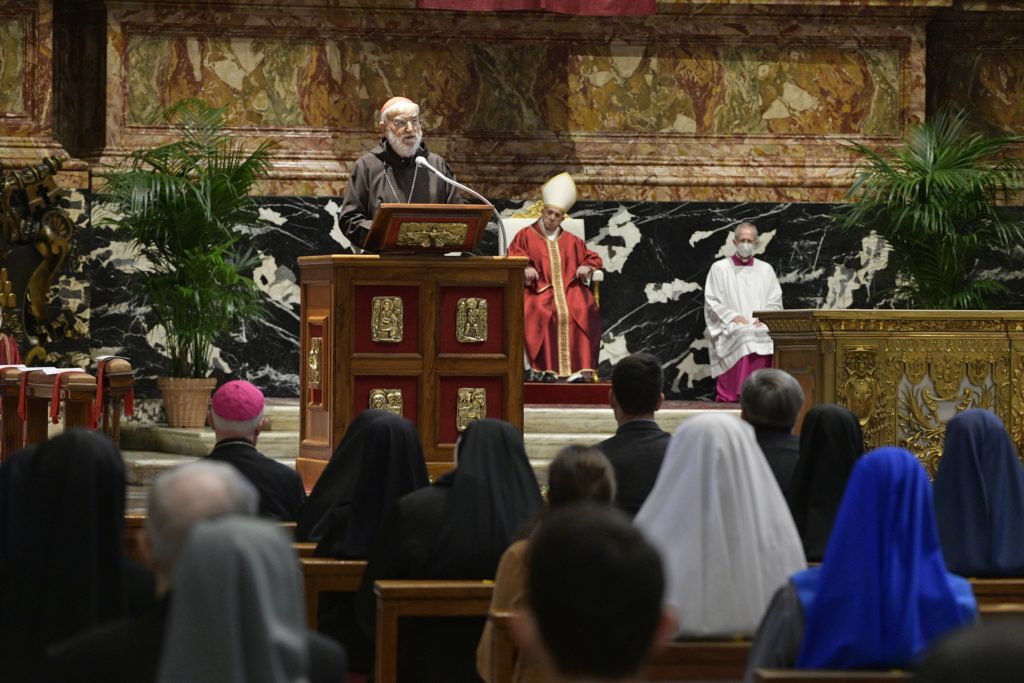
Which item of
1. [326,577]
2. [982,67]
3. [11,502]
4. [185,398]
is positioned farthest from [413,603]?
[982,67]

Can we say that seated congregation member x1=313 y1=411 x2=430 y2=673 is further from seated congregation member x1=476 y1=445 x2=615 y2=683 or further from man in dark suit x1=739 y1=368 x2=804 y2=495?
man in dark suit x1=739 y1=368 x2=804 y2=495

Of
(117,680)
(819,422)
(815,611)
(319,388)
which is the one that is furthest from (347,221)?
(117,680)

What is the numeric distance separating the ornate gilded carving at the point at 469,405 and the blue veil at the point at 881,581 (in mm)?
4837

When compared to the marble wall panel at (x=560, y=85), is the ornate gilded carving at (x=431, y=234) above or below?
below

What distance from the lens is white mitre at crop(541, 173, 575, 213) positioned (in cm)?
1311

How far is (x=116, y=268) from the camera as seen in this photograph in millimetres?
13070

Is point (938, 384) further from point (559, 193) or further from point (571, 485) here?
point (571, 485)

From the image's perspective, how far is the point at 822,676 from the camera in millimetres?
3537

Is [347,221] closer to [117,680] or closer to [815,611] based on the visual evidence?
[815,611]

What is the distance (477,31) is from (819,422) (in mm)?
8973

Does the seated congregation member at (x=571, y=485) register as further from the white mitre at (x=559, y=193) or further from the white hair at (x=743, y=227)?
the white hair at (x=743, y=227)

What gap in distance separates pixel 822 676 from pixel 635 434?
2303mm

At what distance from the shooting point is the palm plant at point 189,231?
11.4 metres

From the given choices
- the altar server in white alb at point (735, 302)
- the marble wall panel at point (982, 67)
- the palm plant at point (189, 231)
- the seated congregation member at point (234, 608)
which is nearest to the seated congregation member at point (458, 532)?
the seated congregation member at point (234, 608)
